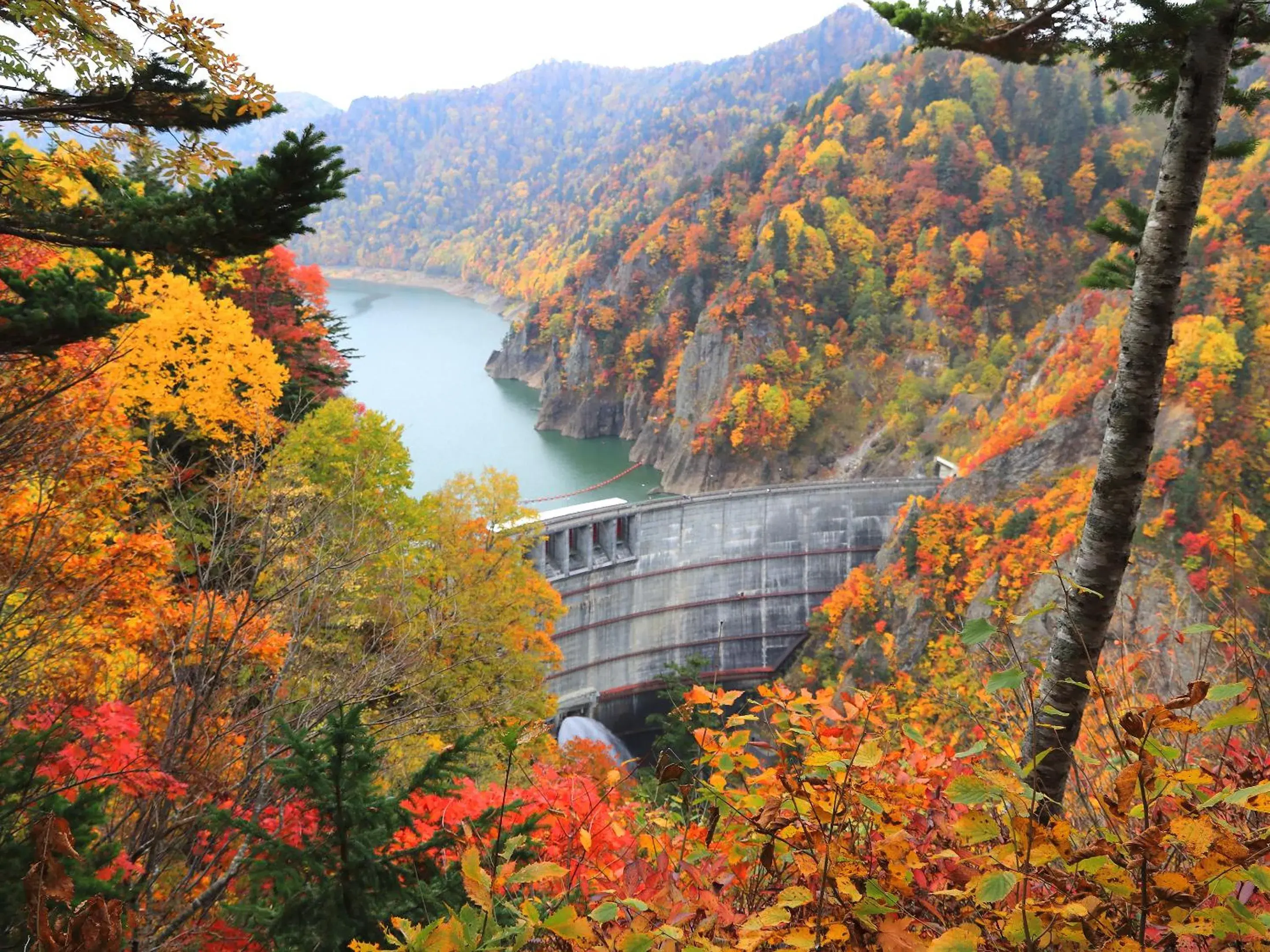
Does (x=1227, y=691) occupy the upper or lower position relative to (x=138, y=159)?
lower

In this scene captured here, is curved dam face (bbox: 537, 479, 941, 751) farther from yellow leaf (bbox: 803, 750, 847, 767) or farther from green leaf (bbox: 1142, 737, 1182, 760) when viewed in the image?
green leaf (bbox: 1142, 737, 1182, 760)

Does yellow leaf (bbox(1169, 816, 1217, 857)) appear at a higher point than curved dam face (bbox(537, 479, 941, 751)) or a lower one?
higher

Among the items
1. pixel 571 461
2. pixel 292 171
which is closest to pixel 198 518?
pixel 292 171

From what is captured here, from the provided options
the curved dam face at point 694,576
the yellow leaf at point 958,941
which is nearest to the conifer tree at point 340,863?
the yellow leaf at point 958,941

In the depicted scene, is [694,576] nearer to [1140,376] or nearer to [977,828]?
[1140,376]

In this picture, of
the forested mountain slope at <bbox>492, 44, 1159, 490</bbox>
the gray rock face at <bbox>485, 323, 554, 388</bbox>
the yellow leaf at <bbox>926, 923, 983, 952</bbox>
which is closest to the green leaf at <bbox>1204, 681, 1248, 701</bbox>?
the yellow leaf at <bbox>926, 923, 983, 952</bbox>

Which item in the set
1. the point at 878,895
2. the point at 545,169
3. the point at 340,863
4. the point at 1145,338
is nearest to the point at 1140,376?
the point at 1145,338

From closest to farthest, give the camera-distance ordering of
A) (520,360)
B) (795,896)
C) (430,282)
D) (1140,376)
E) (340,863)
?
(795,896)
(1140,376)
(340,863)
(520,360)
(430,282)
